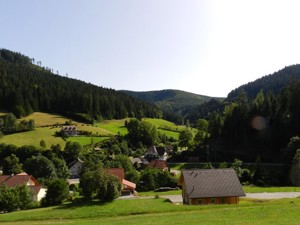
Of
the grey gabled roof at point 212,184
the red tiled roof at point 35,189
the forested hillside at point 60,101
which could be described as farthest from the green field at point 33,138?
the grey gabled roof at point 212,184

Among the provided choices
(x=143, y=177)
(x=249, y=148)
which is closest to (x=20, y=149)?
(x=143, y=177)

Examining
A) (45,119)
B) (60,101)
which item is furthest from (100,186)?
(60,101)

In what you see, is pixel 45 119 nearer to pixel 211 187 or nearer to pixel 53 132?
pixel 53 132

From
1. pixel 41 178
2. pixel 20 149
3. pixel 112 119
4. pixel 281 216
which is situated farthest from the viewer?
pixel 112 119

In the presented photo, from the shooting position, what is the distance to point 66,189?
1984 inches

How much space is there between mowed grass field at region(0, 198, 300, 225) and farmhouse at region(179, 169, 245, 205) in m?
2.25

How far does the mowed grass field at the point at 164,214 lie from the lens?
26719 millimetres

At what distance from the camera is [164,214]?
1367 inches

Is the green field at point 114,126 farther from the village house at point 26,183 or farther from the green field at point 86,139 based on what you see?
the village house at point 26,183

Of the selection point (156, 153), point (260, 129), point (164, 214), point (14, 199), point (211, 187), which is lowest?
point (14, 199)

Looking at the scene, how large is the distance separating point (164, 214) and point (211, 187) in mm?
12483

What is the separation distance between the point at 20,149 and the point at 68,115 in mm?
71413

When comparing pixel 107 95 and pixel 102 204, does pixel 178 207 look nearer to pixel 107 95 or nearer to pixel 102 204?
pixel 102 204

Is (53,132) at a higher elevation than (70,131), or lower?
lower
